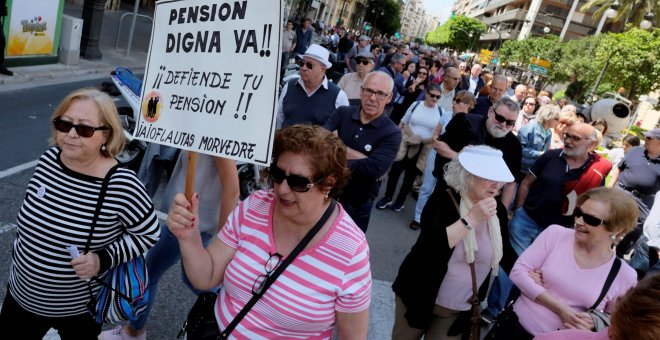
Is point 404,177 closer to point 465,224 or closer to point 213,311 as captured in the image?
point 465,224

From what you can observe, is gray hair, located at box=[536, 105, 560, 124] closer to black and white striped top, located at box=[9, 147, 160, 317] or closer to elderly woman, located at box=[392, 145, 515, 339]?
elderly woman, located at box=[392, 145, 515, 339]

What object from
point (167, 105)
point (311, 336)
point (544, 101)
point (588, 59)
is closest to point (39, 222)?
point (167, 105)

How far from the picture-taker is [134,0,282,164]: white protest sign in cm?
172

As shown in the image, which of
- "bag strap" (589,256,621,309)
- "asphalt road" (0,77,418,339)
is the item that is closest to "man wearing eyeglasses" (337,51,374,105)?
"asphalt road" (0,77,418,339)

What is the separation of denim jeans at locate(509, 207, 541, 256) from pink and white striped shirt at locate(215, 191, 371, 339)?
10.1ft

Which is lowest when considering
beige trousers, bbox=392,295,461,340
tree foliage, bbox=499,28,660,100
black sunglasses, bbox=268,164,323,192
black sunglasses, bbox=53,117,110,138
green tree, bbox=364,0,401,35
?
beige trousers, bbox=392,295,461,340

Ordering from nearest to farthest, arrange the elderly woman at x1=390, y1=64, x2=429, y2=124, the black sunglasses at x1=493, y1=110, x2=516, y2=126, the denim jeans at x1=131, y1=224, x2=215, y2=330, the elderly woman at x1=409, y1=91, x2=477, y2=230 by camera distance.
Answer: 1. the denim jeans at x1=131, y1=224, x2=215, y2=330
2. the black sunglasses at x1=493, y1=110, x2=516, y2=126
3. the elderly woman at x1=409, y1=91, x2=477, y2=230
4. the elderly woman at x1=390, y1=64, x2=429, y2=124

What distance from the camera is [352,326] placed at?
181 cm

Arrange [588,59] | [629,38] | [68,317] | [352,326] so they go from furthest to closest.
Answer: [588,59], [629,38], [68,317], [352,326]

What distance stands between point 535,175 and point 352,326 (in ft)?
11.0

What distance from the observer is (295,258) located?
178cm

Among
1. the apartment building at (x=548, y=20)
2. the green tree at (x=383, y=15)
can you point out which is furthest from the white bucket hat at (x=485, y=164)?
the green tree at (x=383, y=15)

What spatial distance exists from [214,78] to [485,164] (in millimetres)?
1675

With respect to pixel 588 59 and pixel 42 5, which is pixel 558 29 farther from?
pixel 42 5
